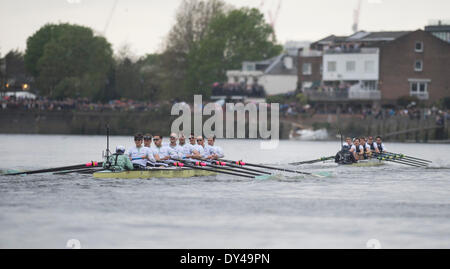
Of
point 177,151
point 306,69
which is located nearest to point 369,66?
point 306,69

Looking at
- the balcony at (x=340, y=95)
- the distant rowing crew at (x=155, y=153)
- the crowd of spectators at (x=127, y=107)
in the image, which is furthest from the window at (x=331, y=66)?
the distant rowing crew at (x=155, y=153)

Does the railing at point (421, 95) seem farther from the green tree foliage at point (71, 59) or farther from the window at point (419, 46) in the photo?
the green tree foliage at point (71, 59)

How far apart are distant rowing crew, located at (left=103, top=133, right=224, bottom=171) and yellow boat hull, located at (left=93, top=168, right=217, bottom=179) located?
190 millimetres

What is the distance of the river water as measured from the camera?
54.3 ft

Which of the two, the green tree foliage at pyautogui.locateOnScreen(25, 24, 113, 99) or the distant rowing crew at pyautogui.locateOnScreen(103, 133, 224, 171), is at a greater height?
the green tree foliage at pyautogui.locateOnScreen(25, 24, 113, 99)

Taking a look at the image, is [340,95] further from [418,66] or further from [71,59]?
[71,59]

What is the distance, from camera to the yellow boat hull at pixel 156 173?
82.8ft

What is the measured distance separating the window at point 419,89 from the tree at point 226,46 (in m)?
21.8

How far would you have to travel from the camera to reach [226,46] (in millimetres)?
89438

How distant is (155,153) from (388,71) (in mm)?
52763

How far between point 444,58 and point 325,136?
52.2ft

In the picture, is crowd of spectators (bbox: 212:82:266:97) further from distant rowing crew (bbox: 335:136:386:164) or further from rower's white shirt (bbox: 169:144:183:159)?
rower's white shirt (bbox: 169:144:183:159)

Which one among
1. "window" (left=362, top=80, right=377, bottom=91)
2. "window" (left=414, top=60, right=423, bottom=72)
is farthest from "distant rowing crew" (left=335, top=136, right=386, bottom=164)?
"window" (left=362, top=80, right=377, bottom=91)
